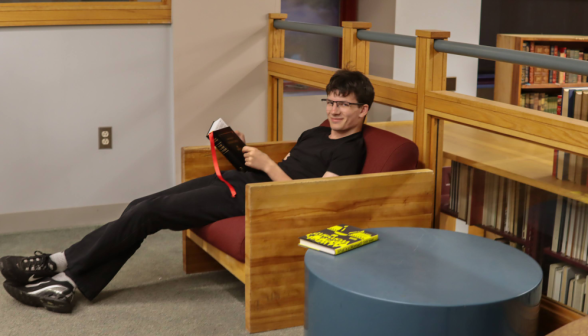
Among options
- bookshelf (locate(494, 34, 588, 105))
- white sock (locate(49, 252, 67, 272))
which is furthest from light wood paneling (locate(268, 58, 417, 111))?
bookshelf (locate(494, 34, 588, 105))

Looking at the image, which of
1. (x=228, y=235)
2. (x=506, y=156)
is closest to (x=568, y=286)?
(x=506, y=156)

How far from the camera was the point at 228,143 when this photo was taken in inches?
102

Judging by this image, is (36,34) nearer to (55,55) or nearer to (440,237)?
(55,55)

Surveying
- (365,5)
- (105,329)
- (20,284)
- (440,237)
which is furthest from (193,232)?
(365,5)

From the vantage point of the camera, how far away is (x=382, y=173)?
2303 mm

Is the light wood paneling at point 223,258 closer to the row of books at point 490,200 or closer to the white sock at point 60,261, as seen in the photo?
the white sock at point 60,261

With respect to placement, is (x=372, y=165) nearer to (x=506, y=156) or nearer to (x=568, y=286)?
(x=506, y=156)

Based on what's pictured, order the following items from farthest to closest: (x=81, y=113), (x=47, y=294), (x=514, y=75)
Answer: (x=514, y=75) < (x=81, y=113) < (x=47, y=294)

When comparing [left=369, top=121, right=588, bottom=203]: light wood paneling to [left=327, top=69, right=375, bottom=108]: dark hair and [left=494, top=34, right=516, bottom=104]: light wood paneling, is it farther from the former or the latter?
[left=494, top=34, right=516, bottom=104]: light wood paneling

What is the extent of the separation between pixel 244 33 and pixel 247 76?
0.78ft

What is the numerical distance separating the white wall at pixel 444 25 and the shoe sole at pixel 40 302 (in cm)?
272

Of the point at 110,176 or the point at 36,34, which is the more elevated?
the point at 36,34

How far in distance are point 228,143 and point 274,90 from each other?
3.59 ft

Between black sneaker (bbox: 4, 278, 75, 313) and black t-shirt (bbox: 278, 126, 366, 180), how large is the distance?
97cm
